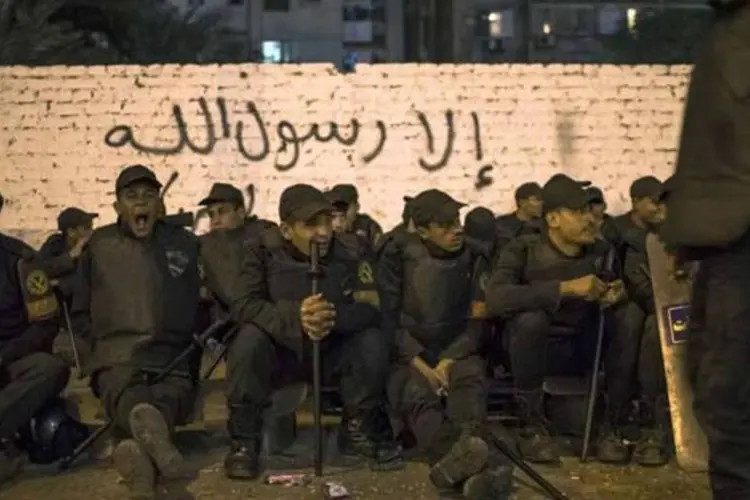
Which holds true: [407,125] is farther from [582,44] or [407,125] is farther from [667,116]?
[582,44]

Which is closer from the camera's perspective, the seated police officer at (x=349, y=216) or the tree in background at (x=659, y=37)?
the seated police officer at (x=349, y=216)

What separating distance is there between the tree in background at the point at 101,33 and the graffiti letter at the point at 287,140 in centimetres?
368

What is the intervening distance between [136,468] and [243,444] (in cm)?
63

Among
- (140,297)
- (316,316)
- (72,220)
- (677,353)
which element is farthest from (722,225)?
(72,220)

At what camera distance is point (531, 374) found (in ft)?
20.3

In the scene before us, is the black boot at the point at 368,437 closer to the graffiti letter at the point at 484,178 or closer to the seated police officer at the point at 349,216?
the seated police officer at the point at 349,216

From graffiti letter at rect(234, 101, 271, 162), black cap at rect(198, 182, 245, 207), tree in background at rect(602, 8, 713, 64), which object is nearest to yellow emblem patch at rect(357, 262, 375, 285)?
black cap at rect(198, 182, 245, 207)

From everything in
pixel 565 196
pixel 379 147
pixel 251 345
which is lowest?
pixel 251 345

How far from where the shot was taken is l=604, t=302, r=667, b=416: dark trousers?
621cm

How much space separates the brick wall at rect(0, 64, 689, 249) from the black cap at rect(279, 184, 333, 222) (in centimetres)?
512

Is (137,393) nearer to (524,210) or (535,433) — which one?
(535,433)

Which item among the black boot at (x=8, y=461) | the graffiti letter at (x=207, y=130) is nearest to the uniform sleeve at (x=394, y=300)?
the black boot at (x=8, y=461)

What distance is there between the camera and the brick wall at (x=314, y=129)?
36.9 ft

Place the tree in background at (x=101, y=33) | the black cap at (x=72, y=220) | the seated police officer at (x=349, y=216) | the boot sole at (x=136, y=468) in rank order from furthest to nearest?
the tree in background at (x=101, y=33) → the black cap at (x=72, y=220) → the seated police officer at (x=349, y=216) → the boot sole at (x=136, y=468)
